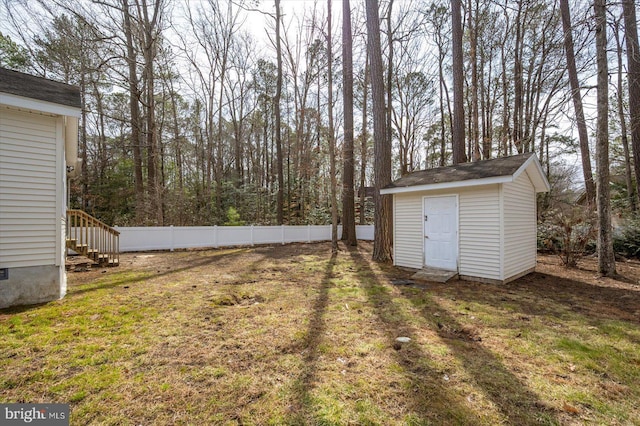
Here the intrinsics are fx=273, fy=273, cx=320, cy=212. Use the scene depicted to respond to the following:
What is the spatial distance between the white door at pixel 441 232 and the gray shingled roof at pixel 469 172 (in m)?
0.47

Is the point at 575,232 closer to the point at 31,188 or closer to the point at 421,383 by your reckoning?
the point at 421,383

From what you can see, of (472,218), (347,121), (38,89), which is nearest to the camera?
(38,89)

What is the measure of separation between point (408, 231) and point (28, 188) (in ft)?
25.3

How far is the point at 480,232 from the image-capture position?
6.07 meters

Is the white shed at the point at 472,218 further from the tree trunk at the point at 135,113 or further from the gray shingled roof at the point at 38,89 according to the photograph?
the tree trunk at the point at 135,113

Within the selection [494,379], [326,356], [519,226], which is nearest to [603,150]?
[519,226]

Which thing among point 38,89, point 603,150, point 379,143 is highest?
point 379,143

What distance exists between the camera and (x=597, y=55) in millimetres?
6242

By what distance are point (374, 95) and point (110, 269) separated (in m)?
8.94

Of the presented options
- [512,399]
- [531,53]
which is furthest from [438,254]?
[531,53]

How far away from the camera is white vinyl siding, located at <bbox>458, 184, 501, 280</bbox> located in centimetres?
587

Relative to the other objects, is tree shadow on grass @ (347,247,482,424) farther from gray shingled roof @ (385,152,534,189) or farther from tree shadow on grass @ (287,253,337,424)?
gray shingled roof @ (385,152,534,189)

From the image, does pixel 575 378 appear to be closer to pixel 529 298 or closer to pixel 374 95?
pixel 529 298

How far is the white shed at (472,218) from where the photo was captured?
19.3ft
